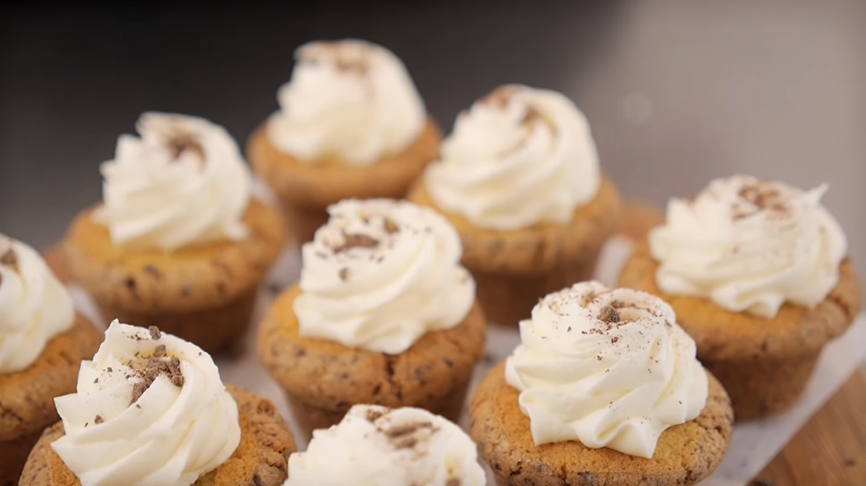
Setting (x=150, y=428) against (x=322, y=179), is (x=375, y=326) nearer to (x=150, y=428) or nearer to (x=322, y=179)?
(x=150, y=428)

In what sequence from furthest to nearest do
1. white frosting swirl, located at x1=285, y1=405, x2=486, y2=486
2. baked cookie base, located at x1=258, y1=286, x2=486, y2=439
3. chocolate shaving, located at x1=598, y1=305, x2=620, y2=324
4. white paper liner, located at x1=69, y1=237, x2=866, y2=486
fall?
white paper liner, located at x1=69, y1=237, x2=866, y2=486 → baked cookie base, located at x1=258, y1=286, x2=486, y2=439 → chocolate shaving, located at x1=598, y1=305, x2=620, y2=324 → white frosting swirl, located at x1=285, y1=405, x2=486, y2=486

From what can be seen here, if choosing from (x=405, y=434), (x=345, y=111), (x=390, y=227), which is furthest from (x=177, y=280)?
(x=405, y=434)

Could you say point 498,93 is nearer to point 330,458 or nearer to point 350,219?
point 350,219

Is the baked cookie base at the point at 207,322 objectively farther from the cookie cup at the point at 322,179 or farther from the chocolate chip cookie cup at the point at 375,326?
the cookie cup at the point at 322,179

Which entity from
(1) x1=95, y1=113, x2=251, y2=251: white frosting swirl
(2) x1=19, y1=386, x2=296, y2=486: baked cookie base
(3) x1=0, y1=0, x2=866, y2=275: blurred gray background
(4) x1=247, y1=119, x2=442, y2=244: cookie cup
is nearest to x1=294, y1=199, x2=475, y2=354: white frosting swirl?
(2) x1=19, y1=386, x2=296, y2=486: baked cookie base

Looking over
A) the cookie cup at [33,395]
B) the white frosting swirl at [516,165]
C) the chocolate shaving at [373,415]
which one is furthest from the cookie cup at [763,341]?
the cookie cup at [33,395]

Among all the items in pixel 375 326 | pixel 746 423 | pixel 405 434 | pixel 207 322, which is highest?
pixel 405 434

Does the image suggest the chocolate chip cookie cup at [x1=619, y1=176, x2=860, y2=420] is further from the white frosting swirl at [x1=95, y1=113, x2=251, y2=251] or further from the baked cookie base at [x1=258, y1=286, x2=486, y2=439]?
the white frosting swirl at [x1=95, y1=113, x2=251, y2=251]
